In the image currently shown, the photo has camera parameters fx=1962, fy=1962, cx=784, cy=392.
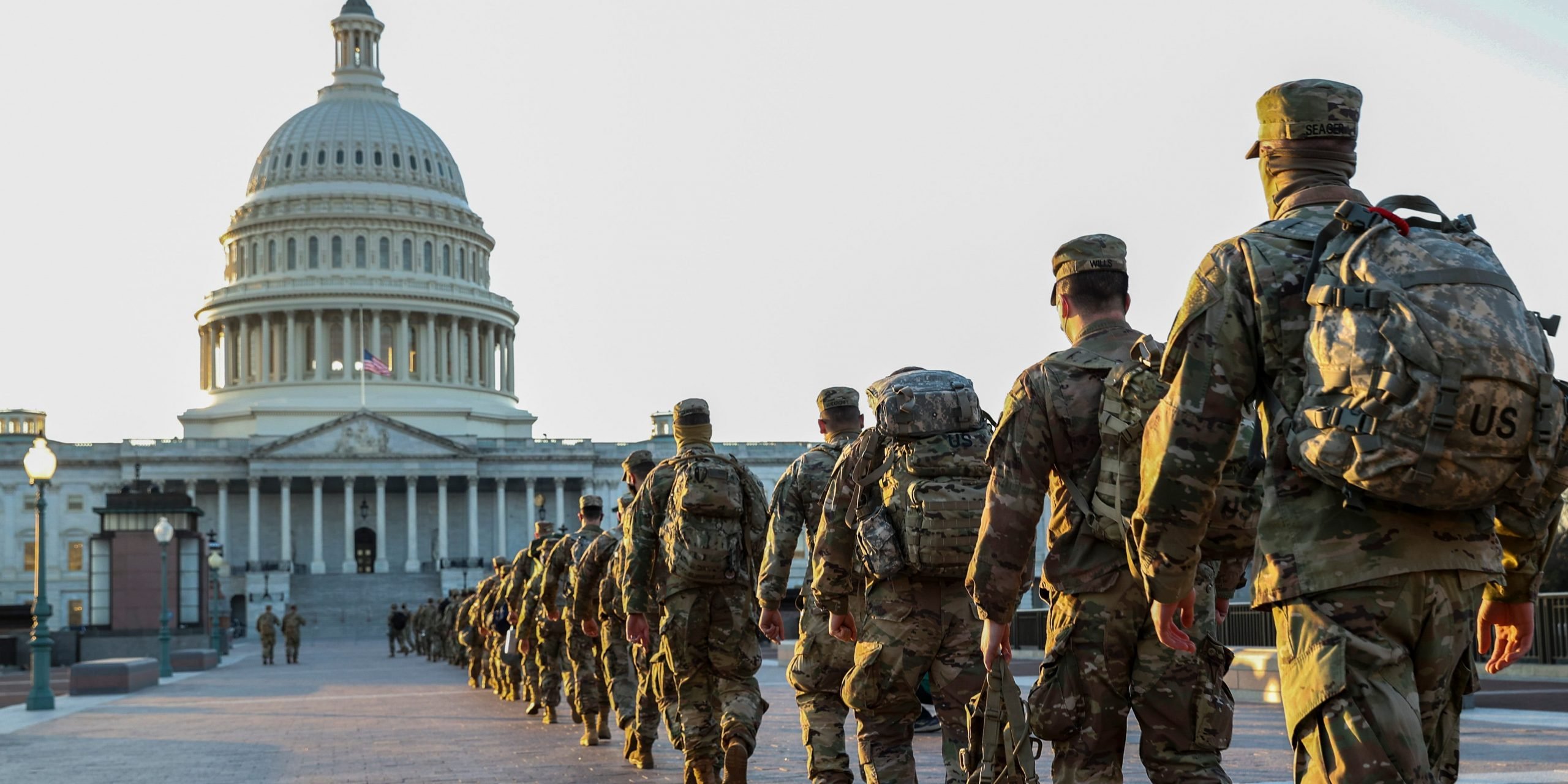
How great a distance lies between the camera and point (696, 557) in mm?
11578

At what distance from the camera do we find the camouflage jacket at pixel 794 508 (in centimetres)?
1004

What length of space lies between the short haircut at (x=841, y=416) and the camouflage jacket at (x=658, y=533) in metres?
0.77

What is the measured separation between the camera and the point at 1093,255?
7266 mm

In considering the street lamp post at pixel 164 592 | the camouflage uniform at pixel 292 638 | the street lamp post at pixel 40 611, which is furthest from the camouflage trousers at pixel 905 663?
the camouflage uniform at pixel 292 638

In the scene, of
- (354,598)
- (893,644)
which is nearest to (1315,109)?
(893,644)

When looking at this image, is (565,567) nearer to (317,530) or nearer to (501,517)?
(317,530)

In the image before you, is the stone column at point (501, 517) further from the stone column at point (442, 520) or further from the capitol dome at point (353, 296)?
the capitol dome at point (353, 296)

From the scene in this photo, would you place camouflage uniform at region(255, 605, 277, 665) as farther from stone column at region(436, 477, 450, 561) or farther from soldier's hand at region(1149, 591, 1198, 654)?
stone column at region(436, 477, 450, 561)

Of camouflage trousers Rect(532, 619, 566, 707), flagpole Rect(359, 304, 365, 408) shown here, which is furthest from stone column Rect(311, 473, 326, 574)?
camouflage trousers Rect(532, 619, 566, 707)

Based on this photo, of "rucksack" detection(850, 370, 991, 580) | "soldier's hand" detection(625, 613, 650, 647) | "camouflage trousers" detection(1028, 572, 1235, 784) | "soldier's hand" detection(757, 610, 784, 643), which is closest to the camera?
"camouflage trousers" detection(1028, 572, 1235, 784)

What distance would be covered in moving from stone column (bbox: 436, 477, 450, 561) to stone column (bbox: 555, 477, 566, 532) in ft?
21.3

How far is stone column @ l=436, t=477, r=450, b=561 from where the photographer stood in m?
114

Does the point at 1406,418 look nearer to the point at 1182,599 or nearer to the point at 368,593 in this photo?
the point at 1182,599

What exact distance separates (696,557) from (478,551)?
345 ft
